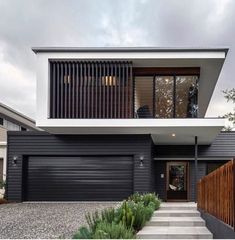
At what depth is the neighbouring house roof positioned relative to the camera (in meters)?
32.4

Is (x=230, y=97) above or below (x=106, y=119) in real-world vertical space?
above

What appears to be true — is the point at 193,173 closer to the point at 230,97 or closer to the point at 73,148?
the point at 73,148

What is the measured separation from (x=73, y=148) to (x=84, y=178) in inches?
56.4

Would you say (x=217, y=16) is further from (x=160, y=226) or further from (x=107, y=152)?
(x=160, y=226)

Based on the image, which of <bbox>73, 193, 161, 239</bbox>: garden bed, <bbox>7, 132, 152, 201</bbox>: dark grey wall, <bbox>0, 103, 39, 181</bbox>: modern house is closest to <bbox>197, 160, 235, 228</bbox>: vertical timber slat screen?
<bbox>73, 193, 161, 239</bbox>: garden bed

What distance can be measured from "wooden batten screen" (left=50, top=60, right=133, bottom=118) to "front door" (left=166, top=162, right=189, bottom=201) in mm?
5512

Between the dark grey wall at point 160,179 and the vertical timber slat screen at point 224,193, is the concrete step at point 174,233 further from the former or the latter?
the dark grey wall at point 160,179

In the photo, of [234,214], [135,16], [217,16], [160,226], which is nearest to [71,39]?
[135,16]

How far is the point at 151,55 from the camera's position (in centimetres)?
1730

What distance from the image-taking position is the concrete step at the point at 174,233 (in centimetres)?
926

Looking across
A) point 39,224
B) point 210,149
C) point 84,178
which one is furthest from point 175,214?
point 210,149

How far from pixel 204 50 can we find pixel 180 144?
21.2 feet

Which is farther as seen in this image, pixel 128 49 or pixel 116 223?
pixel 128 49

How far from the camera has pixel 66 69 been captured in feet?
59.4
